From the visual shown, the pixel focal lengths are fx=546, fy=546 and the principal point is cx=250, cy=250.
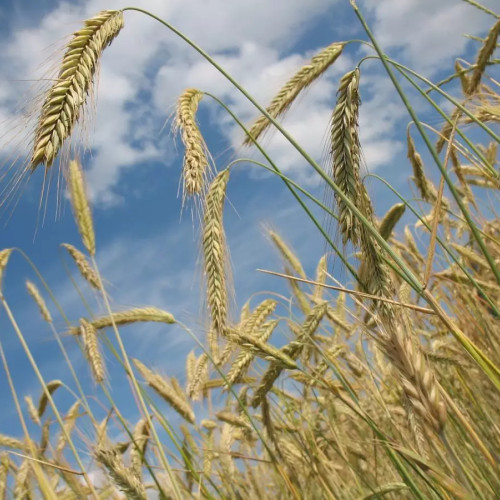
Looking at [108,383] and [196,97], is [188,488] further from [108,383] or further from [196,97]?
[196,97]

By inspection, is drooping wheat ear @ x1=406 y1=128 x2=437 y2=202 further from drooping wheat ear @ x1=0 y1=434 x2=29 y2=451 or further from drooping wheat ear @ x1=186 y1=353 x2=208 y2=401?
drooping wheat ear @ x1=0 y1=434 x2=29 y2=451

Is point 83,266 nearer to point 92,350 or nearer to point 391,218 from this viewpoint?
point 92,350

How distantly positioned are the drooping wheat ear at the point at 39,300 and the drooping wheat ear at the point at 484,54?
3.10 m

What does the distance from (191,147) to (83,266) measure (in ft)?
6.61

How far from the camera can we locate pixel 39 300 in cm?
400

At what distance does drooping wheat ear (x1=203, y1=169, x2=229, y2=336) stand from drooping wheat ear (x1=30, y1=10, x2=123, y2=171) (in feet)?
2.15

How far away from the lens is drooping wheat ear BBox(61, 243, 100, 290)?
11.5 feet

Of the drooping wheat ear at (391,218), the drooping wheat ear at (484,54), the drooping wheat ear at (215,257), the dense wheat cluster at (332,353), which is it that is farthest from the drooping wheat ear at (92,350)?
→ the drooping wheat ear at (484,54)

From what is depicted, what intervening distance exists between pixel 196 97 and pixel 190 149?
48 cm

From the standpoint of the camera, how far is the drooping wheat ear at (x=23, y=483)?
3.43 meters

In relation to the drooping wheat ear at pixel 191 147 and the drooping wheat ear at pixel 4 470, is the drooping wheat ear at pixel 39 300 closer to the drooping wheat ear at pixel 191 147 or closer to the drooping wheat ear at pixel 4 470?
the drooping wheat ear at pixel 4 470

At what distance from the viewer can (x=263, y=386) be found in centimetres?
248

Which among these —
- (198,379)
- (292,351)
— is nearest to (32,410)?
(198,379)

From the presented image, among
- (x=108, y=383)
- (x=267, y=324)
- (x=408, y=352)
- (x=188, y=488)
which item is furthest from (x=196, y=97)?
(x=188, y=488)
